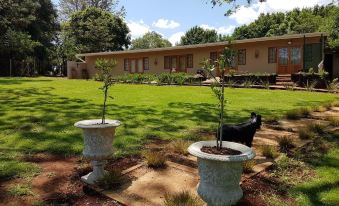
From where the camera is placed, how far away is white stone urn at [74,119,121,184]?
3.99 metres

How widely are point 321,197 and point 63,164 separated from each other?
3.40 m

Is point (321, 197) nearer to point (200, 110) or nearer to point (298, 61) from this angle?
point (200, 110)

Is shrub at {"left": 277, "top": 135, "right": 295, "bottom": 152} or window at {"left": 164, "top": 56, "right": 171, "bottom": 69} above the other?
window at {"left": 164, "top": 56, "right": 171, "bottom": 69}

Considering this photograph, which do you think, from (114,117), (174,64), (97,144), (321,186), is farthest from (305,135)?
(174,64)

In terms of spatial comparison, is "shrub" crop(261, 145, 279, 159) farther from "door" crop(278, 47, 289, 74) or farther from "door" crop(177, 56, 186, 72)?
"door" crop(177, 56, 186, 72)

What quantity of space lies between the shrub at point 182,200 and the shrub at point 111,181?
71 cm

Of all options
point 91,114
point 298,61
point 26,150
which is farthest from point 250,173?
point 298,61

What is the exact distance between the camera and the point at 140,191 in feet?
12.9

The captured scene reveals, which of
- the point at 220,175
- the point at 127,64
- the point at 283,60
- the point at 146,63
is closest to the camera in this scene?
the point at 220,175

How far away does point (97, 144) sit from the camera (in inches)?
158

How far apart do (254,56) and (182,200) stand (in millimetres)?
21083

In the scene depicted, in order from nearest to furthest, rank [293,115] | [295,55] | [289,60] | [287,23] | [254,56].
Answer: [293,115], [295,55], [289,60], [254,56], [287,23]

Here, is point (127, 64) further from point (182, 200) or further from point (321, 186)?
point (182, 200)

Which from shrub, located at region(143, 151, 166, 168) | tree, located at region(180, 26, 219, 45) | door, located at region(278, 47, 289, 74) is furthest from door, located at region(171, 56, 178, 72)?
tree, located at region(180, 26, 219, 45)
